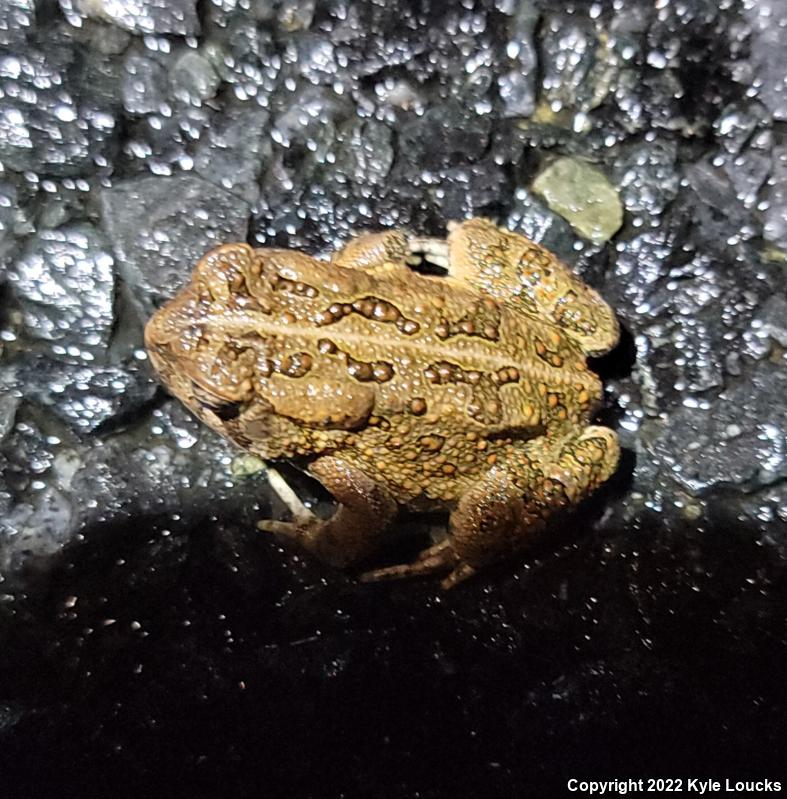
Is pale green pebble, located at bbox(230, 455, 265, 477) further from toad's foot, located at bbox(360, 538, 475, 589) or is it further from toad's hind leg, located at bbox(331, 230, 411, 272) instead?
toad's hind leg, located at bbox(331, 230, 411, 272)

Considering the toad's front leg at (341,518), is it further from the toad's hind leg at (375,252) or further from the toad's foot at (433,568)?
the toad's hind leg at (375,252)

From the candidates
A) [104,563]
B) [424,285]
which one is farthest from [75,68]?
[104,563]

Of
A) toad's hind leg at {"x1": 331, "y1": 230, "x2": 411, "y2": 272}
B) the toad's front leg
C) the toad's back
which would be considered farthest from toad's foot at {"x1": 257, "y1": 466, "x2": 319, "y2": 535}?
toad's hind leg at {"x1": 331, "y1": 230, "x2": 411, "y2": 272}

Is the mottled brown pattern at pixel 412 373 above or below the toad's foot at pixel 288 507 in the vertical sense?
above

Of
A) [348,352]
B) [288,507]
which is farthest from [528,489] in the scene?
[288,507]

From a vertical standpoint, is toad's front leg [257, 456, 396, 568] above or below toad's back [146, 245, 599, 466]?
below

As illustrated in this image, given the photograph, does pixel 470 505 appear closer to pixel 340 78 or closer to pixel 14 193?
pixel 340 78

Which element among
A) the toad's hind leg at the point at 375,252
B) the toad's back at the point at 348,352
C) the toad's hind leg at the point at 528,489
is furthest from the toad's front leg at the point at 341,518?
the toad's hind leg at the point at 375,252
